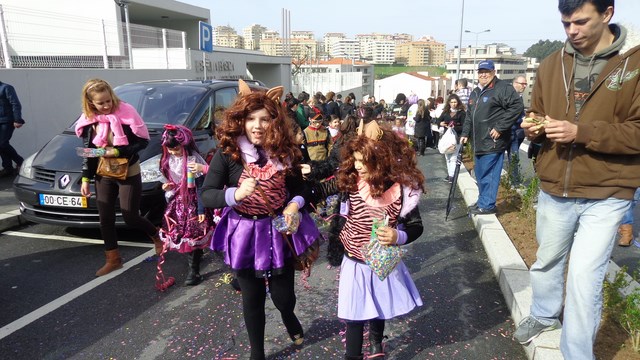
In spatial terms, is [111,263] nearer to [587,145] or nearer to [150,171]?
[150,171]

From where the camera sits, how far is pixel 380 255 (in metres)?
2.53

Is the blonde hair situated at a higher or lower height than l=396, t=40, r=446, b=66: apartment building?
lower

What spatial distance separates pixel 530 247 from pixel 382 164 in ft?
9.73

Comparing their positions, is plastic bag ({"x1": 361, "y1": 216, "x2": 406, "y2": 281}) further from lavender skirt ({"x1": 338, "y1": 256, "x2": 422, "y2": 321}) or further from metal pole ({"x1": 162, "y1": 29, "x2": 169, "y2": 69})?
metal pole ({"x1": 162, "y1": 29, "x2": 169, "y2": 69})

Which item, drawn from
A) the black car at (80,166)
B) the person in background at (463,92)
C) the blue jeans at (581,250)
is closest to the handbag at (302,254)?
the blue jeans at (581,250)

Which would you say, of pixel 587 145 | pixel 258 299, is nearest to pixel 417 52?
pixel 587 145

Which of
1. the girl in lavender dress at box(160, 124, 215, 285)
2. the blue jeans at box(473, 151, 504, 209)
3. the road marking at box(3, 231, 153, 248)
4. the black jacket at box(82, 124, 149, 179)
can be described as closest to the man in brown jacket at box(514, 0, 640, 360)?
the girl in lavender dress at box(160, 124, 215, 285)

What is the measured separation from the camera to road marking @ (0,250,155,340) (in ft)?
11.2

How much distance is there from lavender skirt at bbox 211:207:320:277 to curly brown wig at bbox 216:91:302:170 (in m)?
0.40

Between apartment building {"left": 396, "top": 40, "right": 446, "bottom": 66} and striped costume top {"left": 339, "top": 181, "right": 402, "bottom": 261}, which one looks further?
Result: apartment building {"left": 396, "top": 40, "right": 446, "bottom": 66}

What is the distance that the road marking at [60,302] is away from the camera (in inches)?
135

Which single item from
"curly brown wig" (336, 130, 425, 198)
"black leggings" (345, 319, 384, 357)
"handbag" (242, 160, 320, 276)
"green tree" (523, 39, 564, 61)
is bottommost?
"black leggings" (345, 319, 384, 357)

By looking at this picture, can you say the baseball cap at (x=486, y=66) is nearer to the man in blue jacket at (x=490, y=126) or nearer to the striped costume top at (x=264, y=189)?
the man in blue jacket at (x=490, y=126)

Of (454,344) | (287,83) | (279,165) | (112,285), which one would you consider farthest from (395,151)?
(287,83)
